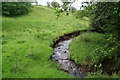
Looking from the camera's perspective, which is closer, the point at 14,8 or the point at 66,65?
the point at 66,65

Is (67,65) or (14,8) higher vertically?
(14,8)

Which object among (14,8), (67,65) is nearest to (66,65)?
(67,65)

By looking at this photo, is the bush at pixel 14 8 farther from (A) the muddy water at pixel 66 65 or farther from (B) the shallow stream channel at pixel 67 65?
(A) the muddy water at pixel 66 65

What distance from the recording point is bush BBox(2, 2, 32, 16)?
26403mm

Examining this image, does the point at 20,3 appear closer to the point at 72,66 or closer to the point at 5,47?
the point at 5,47

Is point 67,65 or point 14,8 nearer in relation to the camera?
point 67,65

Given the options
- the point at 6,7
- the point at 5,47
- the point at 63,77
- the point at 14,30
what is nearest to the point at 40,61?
the point at 63,77

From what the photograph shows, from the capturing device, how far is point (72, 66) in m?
10.9

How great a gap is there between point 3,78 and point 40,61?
11.5 feet

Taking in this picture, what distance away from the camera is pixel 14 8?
27859mm

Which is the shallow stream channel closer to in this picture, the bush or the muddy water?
the muddy water

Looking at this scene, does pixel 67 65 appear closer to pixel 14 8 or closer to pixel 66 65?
pixel 66 65

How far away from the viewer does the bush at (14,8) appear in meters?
26.4

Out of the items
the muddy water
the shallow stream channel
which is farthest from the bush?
the muddy water
